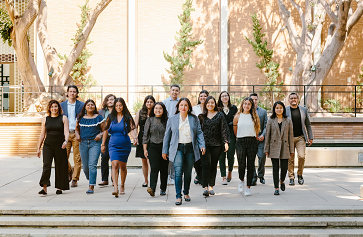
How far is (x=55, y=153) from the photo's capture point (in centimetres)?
749

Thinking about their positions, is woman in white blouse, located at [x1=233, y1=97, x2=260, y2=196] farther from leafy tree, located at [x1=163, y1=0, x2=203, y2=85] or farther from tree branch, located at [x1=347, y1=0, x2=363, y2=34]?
leafy tree, located at [x1=163, y1=0, x2=203, y2=85]

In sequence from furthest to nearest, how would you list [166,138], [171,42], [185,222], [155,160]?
1. [171,42]
2. [155,160]
3. [166,138]
4. [185,222]

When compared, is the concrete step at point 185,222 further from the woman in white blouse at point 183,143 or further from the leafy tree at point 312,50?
the leafy tree at point 312,50

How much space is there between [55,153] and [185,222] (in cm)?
311

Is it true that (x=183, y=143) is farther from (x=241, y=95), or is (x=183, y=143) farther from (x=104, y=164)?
(x=241, y=95)

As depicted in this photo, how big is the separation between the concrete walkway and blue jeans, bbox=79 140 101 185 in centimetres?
40

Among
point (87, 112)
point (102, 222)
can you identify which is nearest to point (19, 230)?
point (102, 222)

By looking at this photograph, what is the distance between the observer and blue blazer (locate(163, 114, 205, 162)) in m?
6.80

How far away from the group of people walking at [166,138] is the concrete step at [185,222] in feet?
2.35

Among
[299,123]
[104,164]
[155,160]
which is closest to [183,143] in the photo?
[155,160]

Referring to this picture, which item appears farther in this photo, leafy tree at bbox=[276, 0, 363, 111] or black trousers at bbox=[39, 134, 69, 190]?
A: leafy tree at bbox=[276, 0, 363, 111]

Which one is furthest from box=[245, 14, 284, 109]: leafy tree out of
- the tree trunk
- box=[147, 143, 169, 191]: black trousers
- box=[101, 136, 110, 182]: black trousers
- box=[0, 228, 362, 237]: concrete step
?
box=[0, 228, 362, 237]: concrete step

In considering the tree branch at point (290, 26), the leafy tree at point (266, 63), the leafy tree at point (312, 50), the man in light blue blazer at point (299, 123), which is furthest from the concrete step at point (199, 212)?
the leafy tree at point (266, 63)

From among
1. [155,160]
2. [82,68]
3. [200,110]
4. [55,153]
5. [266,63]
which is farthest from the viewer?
[266,63]
